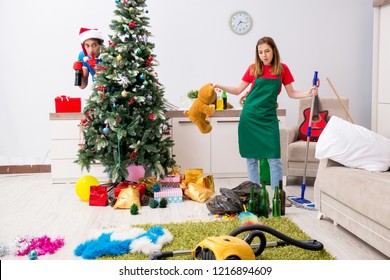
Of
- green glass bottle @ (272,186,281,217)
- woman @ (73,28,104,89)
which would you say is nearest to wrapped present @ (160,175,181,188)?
green glass bottle @ (272,186,281,217)

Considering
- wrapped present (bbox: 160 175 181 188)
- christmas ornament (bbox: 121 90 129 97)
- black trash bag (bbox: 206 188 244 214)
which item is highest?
christmas ornament (bbox: 121 90 129 97)

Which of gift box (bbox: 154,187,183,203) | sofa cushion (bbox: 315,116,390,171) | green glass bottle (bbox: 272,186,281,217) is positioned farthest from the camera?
gift box (bbox: 154,187,183,203)

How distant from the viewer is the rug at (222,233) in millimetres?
2895

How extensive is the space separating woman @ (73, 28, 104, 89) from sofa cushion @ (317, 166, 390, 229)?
2533 mm

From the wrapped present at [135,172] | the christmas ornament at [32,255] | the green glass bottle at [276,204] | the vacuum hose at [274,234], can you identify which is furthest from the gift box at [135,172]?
the vacuum hose at [274,234]

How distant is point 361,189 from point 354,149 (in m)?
0.56

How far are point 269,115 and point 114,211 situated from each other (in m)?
1.49

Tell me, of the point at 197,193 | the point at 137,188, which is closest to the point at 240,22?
the point at 197,193

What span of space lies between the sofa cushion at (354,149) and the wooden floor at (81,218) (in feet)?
1.60

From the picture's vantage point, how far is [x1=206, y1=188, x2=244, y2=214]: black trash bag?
3904mm

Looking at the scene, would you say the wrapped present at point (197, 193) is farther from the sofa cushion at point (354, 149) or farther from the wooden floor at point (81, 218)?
the sofa cushion at point (354, 149)

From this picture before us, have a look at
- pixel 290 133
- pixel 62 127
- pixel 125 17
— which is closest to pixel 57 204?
pixel 62 127

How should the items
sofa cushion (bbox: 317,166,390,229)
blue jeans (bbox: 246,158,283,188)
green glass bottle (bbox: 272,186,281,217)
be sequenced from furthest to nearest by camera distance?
blue jeans (bbox: 246,158,283,188)
green glass bottle (bbox: 272,186,281,217)
sofa cushion (bbox: 317,166,390,229)

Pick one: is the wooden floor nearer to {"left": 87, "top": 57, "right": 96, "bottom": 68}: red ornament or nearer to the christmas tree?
the christmas tree
